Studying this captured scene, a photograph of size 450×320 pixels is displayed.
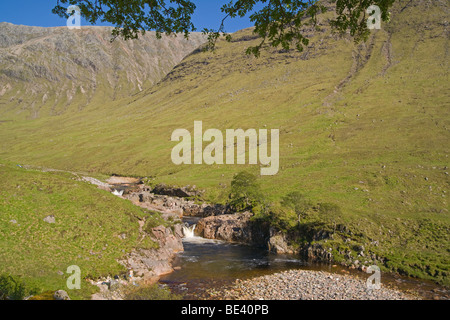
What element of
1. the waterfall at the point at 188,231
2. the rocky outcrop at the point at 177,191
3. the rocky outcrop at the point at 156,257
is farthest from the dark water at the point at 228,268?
the rocky outcrop at the point at 177,191

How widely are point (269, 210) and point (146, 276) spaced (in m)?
25.1

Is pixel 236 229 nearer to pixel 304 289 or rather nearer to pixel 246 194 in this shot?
pixel 246 194

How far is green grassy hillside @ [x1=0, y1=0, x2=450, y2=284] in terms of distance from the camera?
4056 cm

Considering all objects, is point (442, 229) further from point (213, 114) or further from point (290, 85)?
point (290, 85)

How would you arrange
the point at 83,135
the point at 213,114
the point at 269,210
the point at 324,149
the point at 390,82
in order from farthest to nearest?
the point at 83,135 → the point at 213,114 → the point at 390,82 → the point at 324,149 → the point at 269,210

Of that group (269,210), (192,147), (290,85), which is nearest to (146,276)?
(269,210)

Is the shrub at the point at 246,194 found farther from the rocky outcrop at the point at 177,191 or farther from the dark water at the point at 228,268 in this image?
the rocky outcrop at the point at 177,191

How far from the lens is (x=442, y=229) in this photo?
36.3 meters

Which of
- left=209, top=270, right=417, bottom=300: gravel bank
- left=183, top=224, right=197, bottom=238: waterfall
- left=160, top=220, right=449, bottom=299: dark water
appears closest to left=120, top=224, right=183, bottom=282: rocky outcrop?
left=160, top=220, right=449, bottom=299: dark water

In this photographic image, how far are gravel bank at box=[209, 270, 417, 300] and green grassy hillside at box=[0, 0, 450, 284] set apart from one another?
693 cm

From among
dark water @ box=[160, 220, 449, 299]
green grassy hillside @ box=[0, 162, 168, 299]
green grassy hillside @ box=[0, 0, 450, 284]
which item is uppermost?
green grassy hillside @ box=[0, 0, 450, 284]

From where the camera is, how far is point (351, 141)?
90.6 meters

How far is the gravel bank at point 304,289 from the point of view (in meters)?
23.1

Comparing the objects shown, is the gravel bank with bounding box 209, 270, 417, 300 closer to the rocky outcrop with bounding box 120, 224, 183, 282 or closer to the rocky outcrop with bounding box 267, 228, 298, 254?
the rocky outcrop with bounding box 120, 224, 183, 282
